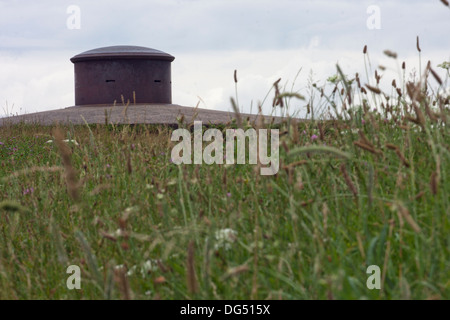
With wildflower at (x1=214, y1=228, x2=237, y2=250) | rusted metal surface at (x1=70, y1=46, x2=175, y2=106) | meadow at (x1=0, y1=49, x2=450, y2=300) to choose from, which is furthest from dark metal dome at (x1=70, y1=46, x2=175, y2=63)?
wildflower at (x1=214, y1=228, x2=237, y2=250)

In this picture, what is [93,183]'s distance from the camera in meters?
3.67

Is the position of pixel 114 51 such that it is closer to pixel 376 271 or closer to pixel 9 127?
pixel 9 127

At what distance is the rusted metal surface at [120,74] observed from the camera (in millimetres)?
13844

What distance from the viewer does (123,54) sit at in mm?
13711

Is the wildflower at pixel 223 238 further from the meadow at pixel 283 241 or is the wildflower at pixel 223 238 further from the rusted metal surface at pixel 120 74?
the rusted metal surface at pixel 120 74

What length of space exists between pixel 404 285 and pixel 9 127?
10143 millimetres

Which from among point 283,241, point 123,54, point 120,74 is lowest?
point 283,241

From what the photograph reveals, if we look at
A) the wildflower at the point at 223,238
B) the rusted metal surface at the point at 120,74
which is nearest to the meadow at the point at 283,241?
the wildflower at the point at 223,238

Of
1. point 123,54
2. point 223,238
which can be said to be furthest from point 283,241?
point 123,54

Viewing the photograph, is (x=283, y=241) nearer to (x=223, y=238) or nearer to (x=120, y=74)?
(x=223, y=238)

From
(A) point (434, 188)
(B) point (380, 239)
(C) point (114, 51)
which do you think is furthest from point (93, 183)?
(C) point (114, 51)

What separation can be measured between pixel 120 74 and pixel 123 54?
530 millimetres

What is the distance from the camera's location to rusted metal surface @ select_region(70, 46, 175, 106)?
1384 cm

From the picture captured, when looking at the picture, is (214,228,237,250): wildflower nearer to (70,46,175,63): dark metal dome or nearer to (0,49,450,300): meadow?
(0,49,450,300): meadow
